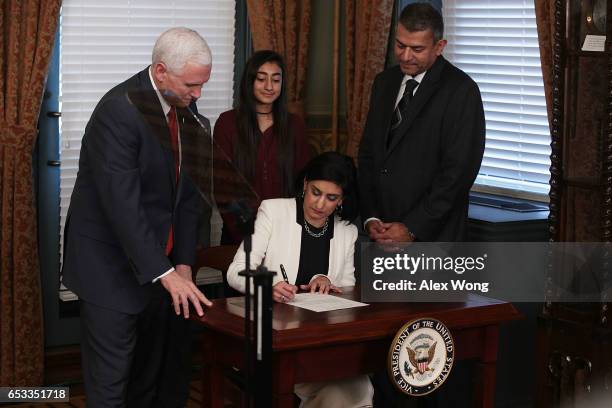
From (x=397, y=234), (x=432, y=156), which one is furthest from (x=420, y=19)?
(x=397, y=234)

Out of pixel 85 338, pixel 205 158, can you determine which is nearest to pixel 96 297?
pixel 85 338

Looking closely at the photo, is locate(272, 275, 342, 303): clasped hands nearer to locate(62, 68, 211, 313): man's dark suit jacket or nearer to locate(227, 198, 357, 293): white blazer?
locate(227, 198, 357, 293): white blazer

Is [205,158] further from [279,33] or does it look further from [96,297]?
[279,33]

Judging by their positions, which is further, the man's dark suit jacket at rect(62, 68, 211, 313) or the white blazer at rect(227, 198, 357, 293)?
the white blazer at rect(227, 198, 357, 293)

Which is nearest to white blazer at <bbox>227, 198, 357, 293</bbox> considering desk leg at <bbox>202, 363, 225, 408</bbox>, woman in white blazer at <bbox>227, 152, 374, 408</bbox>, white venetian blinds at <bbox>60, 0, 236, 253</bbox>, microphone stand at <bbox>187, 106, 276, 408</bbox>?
woman in white blazer at <bbox>227, 152, 374, 408</bbox>

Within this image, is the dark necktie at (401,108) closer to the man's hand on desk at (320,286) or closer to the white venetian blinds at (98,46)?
the man's hand on desk at (320,286)

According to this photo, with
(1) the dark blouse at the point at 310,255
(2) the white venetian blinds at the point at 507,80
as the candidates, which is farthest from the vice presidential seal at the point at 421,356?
(2) the white venetian blinds at the point at 507,80

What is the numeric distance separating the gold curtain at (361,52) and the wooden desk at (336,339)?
2106 millimetres

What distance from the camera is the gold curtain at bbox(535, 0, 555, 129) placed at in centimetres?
449

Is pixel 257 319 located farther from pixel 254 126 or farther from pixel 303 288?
pixel 254 126

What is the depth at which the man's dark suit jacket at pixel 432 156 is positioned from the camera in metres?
4.16

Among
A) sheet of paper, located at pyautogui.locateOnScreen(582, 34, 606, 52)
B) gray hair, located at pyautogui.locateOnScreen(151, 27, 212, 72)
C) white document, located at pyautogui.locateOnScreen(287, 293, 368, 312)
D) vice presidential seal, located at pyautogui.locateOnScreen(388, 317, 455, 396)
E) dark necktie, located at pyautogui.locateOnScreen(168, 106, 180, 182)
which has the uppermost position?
sheet of paper, located at pyautogui.locateOnScreen(582, 34, 606, 52)

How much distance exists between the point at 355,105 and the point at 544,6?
146 centimetres

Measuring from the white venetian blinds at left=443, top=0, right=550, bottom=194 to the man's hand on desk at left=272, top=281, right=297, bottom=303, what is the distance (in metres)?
1.90
